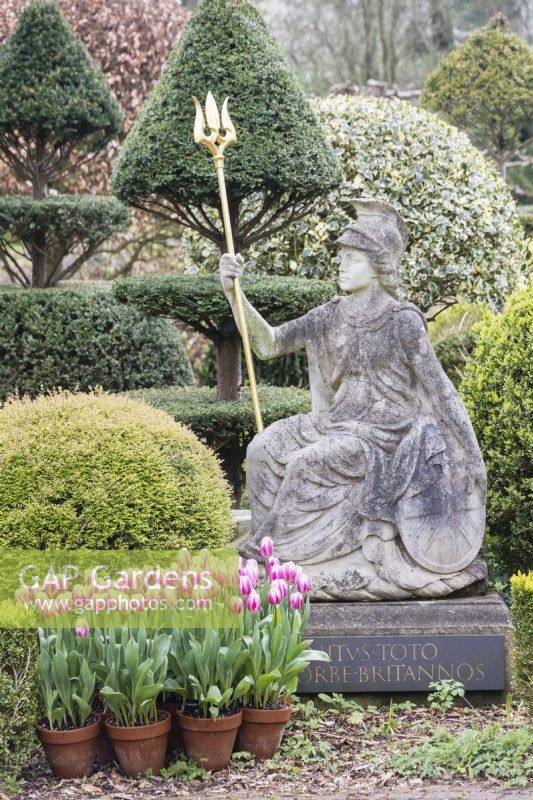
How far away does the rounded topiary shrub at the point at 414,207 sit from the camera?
394 inches

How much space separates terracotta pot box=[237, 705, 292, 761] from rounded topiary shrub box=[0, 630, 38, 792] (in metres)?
0.84

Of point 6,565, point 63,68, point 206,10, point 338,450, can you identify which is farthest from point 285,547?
point 63,68

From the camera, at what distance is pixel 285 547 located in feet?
17.5

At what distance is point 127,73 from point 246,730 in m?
11.5

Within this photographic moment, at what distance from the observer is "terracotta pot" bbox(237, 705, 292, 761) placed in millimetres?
4488

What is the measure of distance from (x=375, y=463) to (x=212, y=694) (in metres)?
1.47

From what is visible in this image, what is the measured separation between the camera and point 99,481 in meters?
5.21

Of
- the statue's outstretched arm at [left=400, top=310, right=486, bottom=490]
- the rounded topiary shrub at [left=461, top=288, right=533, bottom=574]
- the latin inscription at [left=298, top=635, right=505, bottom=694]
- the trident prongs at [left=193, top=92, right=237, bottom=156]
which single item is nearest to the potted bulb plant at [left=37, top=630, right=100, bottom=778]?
the latin inscription at [left=298, top=635, right=505, bottom=694]

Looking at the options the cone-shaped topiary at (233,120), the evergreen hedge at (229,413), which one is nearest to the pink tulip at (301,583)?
the evergreen hedge at (229,413)

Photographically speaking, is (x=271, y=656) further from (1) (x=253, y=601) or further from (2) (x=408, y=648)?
(2) (x=408, y=648)

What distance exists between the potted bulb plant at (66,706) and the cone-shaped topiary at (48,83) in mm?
6265

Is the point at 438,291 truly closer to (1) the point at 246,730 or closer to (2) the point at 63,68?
(2) the point at 63,68

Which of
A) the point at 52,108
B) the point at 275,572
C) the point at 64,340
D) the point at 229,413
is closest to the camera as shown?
the point at 275,572

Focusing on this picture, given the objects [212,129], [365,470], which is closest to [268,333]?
[365,470]
